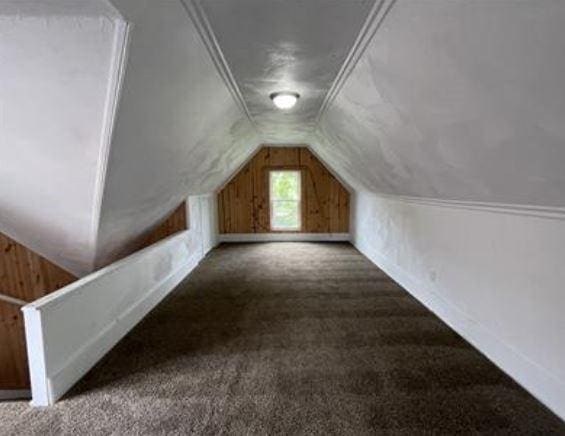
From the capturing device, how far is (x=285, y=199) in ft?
22.3

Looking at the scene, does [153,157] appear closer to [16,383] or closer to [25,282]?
[25,282]

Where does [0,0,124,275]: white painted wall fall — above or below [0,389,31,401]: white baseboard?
above

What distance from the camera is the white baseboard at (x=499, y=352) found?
169cm

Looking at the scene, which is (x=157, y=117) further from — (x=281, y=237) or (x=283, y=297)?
(x=281, y=237)

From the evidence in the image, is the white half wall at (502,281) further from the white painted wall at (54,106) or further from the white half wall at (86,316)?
the white half wall at (86,316)

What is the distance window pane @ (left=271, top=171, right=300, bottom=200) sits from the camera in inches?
265

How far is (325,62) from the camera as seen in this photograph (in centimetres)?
198

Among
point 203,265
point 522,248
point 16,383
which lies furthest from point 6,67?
point 203,265

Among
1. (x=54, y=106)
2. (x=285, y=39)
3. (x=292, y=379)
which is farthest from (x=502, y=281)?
(x=54, y=106)

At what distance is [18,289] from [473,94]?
3.46 m

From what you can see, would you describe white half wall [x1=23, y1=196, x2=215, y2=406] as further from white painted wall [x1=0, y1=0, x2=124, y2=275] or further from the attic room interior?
white painted wall [x1=0, y1=0, x2=124, y2=275]

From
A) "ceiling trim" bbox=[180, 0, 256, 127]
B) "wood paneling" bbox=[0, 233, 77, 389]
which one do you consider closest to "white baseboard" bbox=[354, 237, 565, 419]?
"ceiling trim" bbox=[180, 0, 256, 127]

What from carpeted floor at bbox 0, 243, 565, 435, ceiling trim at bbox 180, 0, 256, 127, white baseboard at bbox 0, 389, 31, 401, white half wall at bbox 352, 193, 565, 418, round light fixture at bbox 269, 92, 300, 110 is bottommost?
white baseboard at bbox 0, 389, 31, 401

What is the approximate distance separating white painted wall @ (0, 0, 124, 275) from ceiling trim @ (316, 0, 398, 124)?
1.02 metres
